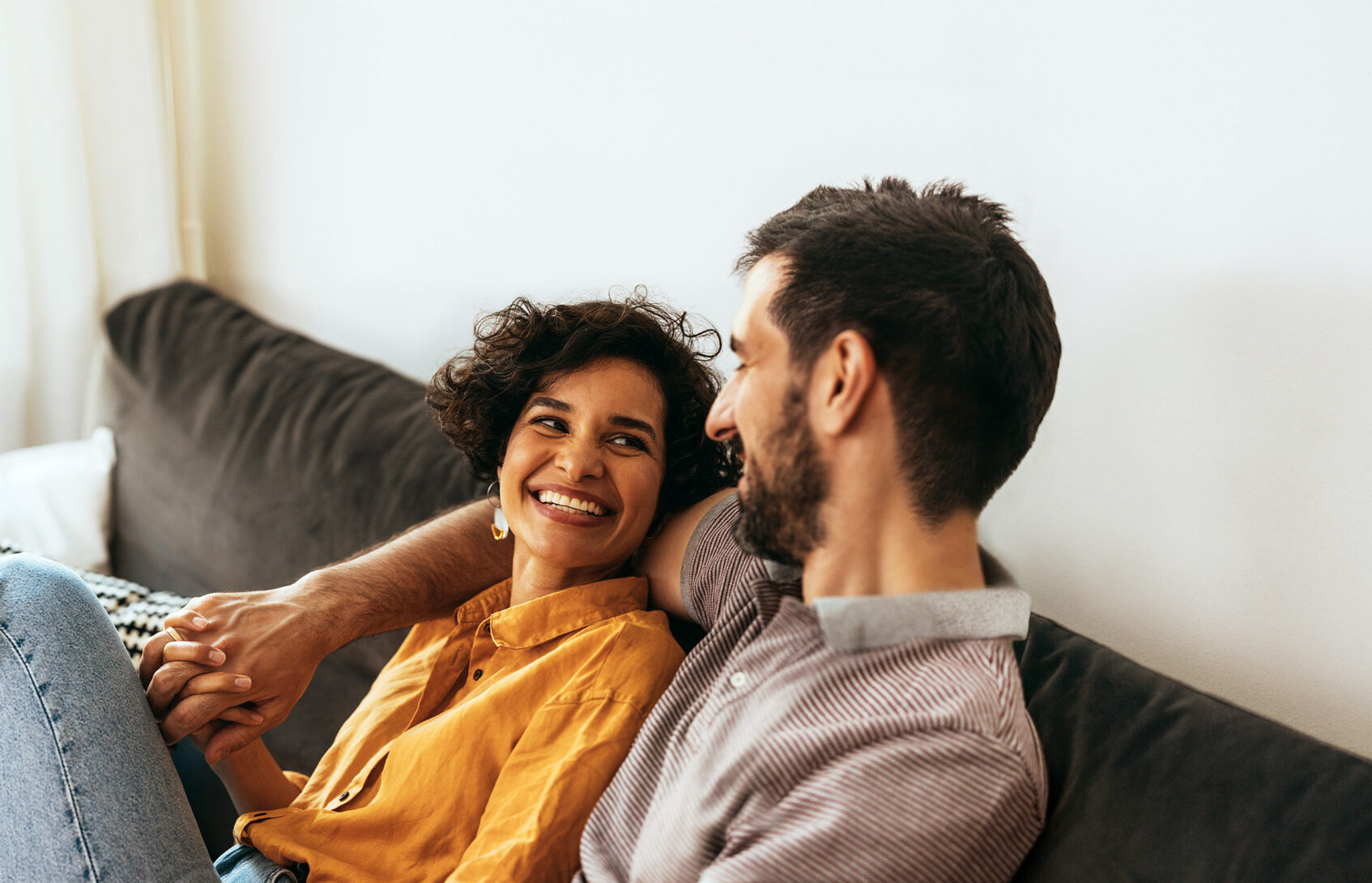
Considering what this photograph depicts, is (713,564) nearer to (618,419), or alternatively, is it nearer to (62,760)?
(618,419)

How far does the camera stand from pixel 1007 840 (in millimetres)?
880

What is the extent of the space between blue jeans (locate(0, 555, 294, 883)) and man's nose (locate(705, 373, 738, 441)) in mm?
715

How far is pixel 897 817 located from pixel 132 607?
4.27ft

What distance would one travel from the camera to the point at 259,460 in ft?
6.24

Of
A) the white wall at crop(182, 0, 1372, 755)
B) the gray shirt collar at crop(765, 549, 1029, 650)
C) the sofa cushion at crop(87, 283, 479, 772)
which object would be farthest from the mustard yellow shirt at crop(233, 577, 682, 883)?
the white wall at crop(182, 0, 1372, 755)

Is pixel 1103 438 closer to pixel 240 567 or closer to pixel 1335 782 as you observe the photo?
pixel 1335 782

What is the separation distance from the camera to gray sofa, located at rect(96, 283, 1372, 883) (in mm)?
887

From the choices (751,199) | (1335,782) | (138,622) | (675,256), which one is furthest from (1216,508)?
(138,622)

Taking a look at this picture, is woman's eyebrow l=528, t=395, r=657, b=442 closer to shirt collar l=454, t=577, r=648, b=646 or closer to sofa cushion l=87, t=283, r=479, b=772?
shirt collar l=454, t=577, r=648, b=646

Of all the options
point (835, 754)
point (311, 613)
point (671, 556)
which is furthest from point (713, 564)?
point (311, 613)

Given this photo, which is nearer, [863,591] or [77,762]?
[863,591]

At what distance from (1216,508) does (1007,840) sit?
1.66ft

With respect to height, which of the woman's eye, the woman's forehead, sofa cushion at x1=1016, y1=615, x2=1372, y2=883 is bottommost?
sofa cushion at x1=1016, y1=615, x2=1372, y2=883

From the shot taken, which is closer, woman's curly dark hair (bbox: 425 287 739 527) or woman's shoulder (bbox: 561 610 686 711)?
woman's shoulder (bbox: 561 610 686 711)
